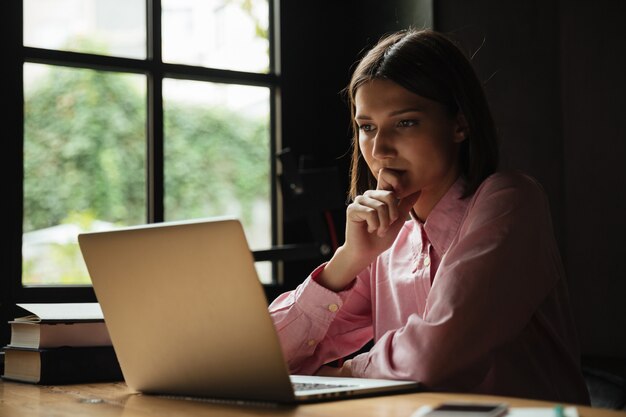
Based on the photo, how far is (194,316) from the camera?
3.90 ft

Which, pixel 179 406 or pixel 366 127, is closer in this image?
pixel 179 406

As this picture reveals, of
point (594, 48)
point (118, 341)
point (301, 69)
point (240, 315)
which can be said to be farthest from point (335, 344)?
point (301, 69)

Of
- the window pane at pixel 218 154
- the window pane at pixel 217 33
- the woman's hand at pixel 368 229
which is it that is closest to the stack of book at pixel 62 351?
the woman's hand at pixel 368 229

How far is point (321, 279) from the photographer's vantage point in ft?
5.51

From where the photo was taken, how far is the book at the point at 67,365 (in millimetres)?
1636

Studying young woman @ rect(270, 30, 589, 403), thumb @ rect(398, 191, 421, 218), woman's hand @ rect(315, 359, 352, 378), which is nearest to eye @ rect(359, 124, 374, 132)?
young woman @ rect(270, 30, 589, 403)

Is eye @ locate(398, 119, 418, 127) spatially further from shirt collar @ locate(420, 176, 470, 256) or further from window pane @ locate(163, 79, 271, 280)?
window pane @ locate(163, 79, 271, 280)

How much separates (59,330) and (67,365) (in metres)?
0.07

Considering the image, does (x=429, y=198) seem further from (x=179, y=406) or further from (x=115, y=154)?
(x=115, y=154)

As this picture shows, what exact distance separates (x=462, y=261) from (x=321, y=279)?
371 millimetres

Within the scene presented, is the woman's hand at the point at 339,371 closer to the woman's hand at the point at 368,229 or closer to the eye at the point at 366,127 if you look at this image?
the woman's hand at the point at 368,229

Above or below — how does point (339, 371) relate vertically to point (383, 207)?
below

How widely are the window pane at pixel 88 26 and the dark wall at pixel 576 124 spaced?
4.99ft

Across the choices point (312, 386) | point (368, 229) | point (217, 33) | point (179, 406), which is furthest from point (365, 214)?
point (217, 33)
